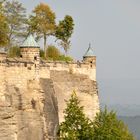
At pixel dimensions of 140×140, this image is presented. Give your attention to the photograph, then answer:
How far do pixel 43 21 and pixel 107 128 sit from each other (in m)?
18.3

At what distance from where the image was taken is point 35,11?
2798 inches

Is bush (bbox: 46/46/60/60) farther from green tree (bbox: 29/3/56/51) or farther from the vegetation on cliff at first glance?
the vegetation on cliff

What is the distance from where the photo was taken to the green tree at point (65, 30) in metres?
72.6

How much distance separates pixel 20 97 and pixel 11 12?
19.6m

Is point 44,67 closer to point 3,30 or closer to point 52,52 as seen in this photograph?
point 3,30

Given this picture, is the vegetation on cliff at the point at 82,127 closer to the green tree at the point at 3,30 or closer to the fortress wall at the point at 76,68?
the fortress wall at the point at 76,68

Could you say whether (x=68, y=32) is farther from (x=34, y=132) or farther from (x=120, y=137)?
(x=34, y=132)

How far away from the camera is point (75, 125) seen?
57281 mm

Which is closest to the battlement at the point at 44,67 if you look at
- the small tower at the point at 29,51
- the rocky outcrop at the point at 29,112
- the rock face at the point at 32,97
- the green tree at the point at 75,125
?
the rock face at the point at 32,97

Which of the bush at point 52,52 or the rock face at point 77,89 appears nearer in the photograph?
the rock face at point 77,89

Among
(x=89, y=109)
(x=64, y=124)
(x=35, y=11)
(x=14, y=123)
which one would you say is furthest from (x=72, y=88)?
(x=14, y=123)

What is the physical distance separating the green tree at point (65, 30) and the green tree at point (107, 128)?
15.3 m

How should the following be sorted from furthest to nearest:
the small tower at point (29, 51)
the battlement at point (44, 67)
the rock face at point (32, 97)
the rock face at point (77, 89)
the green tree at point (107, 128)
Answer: the rock face at point (77, 89) → the green tree at point (107, 128) → the small tower at point (29, 51) → the battlement at point (44, 67) → the rock face at point (32, 97)

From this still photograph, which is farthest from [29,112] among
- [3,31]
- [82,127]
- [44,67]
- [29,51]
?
[3,31]
